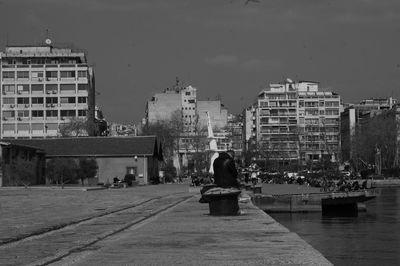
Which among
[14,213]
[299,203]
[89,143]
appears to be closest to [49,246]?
[14,213]

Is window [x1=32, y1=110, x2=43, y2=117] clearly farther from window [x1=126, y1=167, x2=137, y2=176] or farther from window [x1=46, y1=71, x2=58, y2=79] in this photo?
window [x1=126, y1=167, x2=137, y2=176]

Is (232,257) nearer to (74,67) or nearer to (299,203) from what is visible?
(299,203)

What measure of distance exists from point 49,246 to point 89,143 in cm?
8356

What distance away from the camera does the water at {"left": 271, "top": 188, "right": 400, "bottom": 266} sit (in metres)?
18.9

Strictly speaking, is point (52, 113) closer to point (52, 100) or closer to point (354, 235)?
point (52, 100)

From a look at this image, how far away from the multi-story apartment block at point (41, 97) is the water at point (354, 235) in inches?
4468

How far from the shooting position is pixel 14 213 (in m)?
30.5

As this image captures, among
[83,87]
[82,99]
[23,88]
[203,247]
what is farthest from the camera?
[23,88]

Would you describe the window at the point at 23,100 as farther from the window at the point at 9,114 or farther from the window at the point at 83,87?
the window at the point at 83,87

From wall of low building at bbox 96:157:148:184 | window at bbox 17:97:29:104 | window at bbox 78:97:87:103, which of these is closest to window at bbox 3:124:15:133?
window at bbox 17:97:29:104

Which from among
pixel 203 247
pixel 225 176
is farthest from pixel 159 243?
pixel 225 176

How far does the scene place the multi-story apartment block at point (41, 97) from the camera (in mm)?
151875

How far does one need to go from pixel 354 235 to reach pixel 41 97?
132133mm

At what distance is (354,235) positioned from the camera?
27.5 meters
